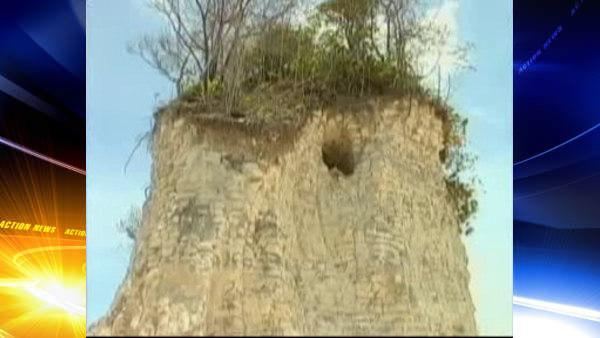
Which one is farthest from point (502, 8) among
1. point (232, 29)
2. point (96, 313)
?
point (96, 313)

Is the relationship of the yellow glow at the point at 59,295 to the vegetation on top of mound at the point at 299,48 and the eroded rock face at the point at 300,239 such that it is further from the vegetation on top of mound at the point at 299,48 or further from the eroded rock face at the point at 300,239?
the vegetation on top of mound at the point at 299,48

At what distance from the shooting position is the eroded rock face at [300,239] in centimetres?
242

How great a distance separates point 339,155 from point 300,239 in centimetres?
36

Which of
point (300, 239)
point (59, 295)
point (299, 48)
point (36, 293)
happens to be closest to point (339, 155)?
point (300, 239)

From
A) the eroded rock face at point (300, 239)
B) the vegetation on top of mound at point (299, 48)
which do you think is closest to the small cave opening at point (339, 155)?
the eroded rock face at point (300, 239)

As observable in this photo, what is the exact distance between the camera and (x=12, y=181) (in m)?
2.95

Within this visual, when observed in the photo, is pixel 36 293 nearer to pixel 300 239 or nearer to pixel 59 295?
pixel 59 295

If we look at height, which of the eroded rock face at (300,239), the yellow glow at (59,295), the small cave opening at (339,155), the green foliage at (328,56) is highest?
the green foliage at (328,56)

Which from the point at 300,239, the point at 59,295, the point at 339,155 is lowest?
the point at 59,295

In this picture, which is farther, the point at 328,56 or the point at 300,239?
the point at 328,56

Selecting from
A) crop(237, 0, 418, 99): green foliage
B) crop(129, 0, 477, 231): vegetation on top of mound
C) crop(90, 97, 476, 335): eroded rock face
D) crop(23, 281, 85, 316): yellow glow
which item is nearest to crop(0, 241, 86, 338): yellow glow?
crop(23, 281, 85, 316): yellow glow

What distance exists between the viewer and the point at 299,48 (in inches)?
111

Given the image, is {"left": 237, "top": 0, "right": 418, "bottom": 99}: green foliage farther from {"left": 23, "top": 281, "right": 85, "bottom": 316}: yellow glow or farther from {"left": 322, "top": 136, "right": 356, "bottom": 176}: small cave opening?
{"left": 23, "top": 281, "right": 85, "bottom": 316}: yellow glow

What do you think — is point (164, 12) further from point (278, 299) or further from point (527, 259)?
point (527, 259)
